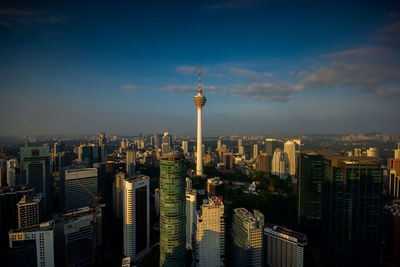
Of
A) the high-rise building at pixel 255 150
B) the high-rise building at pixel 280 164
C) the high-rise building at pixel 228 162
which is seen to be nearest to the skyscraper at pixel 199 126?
the high-rise building at pixel 228 162

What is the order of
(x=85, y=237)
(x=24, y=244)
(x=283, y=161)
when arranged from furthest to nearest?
(x=283, y=161) → (x=85, y=237) → (x=24, y=244)

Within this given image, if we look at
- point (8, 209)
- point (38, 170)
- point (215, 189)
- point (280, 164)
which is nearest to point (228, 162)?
point (280, 164)

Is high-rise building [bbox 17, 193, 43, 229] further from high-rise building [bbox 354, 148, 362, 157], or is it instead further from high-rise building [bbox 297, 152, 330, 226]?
high-rise building [bbox 354, 148, 362, 157]

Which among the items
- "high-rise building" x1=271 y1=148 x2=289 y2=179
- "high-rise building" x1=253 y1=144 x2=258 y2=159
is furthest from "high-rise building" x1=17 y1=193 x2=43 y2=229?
"high-rise building" x1=253 y1=144 x2=258 y2=159

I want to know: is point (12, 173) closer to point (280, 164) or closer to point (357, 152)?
point (357, 152)

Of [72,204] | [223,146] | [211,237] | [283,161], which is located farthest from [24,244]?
[223,146]

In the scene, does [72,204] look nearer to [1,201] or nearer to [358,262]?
[1,201]

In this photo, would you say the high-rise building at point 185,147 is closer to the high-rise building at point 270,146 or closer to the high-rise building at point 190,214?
the high-rise building at point 270,146
